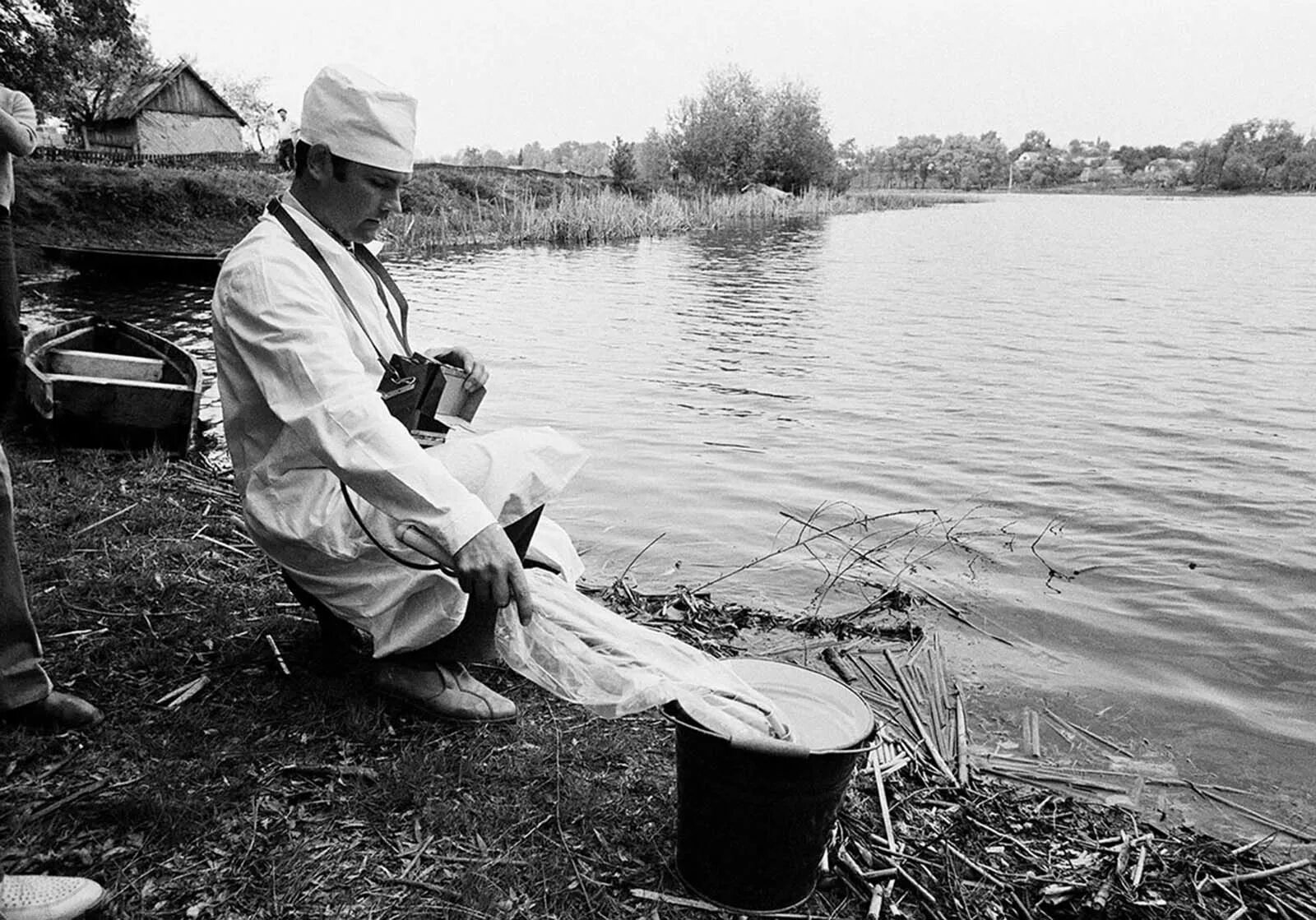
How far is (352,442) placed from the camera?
8.78ft

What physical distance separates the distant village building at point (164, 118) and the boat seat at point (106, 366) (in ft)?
145

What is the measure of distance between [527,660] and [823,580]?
321cm

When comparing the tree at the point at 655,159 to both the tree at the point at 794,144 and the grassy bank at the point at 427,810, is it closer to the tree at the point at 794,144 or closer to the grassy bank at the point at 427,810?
the tree at the point at 794,144

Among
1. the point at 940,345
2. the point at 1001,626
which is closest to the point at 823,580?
the point at 1001,626

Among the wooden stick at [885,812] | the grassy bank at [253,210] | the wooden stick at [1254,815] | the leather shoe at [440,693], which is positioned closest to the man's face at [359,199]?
the leather shoe at [440,693]

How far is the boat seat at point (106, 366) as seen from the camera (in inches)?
314

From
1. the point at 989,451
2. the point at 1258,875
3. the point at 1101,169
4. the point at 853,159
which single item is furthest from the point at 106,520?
the point at 1101,169

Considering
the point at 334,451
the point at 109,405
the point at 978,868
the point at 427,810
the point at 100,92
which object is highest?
the point at 100,92

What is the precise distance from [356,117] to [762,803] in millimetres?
2255

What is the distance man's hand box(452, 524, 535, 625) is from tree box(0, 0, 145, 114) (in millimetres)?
28840

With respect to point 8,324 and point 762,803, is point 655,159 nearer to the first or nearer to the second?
point 8,324

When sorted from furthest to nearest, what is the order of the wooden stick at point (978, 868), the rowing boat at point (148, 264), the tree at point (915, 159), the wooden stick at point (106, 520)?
the tree at point (915, 159) → the rowing boat at point (148, 264) → the wooden stick at point (106, 520) → the wooden stick at point (978, 868)

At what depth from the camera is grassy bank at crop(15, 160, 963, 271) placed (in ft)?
82.8

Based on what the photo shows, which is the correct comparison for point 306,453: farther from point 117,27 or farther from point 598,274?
point 117,27
